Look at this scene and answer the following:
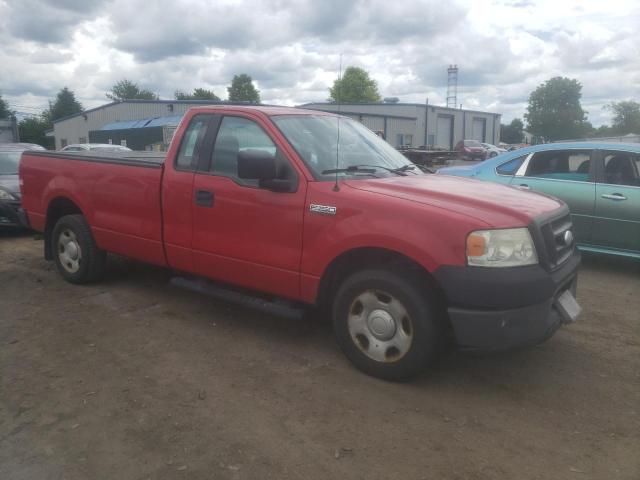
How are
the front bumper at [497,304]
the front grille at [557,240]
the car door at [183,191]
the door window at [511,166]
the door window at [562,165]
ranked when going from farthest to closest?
the door window at [511,166], the door window at [562,165], the car door at [183,191], the front grille at [557,240], the front bumper at [497,304]

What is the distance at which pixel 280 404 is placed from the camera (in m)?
3.38

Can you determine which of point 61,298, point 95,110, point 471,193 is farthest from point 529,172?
point 95,110

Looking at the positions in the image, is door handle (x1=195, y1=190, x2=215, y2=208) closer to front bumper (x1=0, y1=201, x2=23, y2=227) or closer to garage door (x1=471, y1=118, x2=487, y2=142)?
front bumper (x1=0, y1=201, x2=23, y2=227)

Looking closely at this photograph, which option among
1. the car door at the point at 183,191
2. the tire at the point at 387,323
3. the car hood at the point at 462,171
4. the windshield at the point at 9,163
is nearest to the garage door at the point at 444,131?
the car hood at the point at 462,171

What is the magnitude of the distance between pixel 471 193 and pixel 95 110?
A: 150 ft

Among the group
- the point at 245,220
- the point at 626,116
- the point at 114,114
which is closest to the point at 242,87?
the point at 114,114

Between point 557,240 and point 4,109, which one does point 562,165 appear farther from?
point 4,109

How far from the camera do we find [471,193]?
12.4ft

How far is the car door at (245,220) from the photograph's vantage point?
3.94 m

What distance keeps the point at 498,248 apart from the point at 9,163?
930cm

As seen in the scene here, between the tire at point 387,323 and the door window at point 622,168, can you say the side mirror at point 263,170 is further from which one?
the door window at point 622,168

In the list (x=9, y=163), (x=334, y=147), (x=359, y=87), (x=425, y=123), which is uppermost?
(x=359, y=87)

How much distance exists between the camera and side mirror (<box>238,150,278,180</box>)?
3.72 metres

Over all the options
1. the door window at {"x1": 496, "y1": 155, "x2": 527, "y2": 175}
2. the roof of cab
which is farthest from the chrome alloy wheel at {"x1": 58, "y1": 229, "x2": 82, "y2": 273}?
the door window at {"x1": 496, "y1": 155, "x2": 527, "y2": 175}
